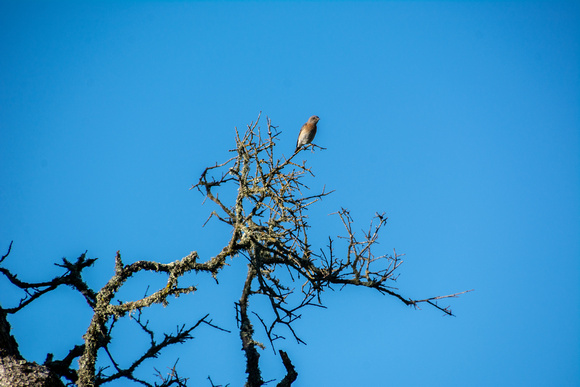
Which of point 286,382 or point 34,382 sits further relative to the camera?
point 286,382

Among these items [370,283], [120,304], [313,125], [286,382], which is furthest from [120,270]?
[313,125]

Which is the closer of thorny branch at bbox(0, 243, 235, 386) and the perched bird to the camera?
thorny branch at bbox(0, 243, 235, 386)

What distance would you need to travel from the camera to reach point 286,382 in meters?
4.38

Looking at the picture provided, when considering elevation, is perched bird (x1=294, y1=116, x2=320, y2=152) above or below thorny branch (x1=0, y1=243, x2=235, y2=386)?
above

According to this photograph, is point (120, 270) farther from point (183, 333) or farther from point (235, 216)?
point (235, 216)

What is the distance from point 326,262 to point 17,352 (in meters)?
2.90

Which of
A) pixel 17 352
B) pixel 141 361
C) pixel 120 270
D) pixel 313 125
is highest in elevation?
pixel 313 125

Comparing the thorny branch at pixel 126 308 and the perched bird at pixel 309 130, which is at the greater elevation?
the perched bird at pixel 309 130

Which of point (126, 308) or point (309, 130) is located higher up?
point (309, 130)

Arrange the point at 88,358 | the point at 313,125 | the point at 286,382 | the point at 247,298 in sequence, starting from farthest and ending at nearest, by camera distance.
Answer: the point at 313,125
the point at 247,298
the point at 88,358
the point at 286,382

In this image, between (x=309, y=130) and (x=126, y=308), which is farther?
(x=309, y=130)

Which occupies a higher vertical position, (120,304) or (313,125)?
(313,125)

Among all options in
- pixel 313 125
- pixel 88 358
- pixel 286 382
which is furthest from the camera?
pixel 313 125

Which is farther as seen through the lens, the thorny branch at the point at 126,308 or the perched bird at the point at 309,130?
the perched bird at the point at 309,130
